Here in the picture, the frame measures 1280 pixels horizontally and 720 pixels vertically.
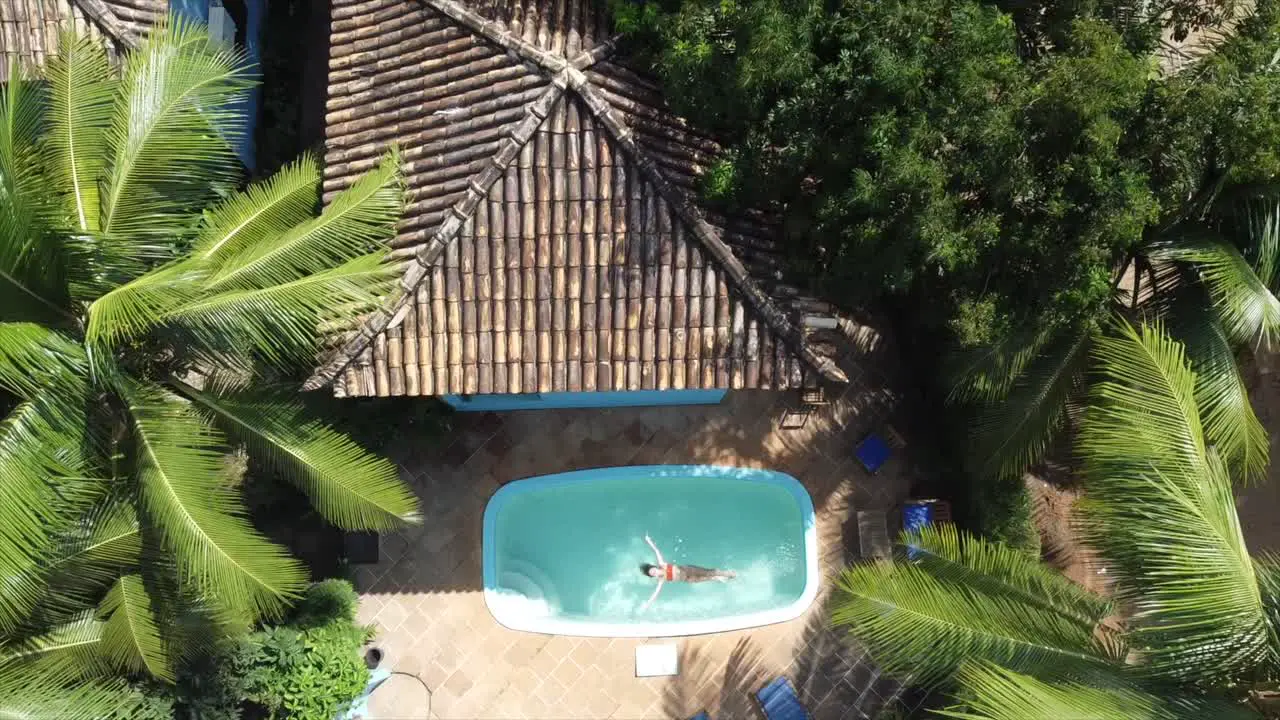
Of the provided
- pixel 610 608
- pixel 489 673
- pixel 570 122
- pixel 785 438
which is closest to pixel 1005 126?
pixel 570 122

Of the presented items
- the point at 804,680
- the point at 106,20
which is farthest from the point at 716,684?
the point at 106,20

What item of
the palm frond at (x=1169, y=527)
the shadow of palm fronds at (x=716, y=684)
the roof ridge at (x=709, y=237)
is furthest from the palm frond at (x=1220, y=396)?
the shadow of palm fronds at (x=716, y=684)

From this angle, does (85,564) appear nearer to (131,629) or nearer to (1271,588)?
(131,629)

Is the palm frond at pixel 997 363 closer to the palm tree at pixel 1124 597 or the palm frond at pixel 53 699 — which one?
the palm tree at pixel 1124 597

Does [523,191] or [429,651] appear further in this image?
[429,651]

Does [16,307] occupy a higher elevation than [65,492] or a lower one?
higher

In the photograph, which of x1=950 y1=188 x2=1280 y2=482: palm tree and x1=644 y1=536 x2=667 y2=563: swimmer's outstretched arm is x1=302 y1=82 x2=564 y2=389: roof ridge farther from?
x1=644 y1=536 x2=667 y2=563: swimmer's outstretched arm

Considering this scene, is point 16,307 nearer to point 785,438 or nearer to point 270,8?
point 270,8
